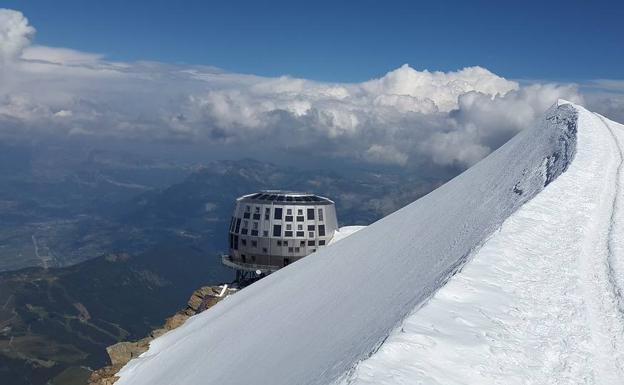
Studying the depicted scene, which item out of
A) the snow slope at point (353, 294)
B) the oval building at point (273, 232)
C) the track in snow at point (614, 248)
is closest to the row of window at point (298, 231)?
the oval building at point (273, 232)

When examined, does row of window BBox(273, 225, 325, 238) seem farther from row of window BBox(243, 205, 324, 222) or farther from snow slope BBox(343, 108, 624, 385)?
snow slope BBox(343, 108, 624, 385)

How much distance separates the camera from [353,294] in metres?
18.2

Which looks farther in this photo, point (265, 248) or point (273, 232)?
point (265, 248)

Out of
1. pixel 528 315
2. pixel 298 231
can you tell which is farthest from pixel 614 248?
pixel 298 231

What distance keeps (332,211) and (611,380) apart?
65599 mm

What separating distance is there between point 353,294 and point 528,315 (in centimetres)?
715

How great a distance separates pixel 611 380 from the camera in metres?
9.84

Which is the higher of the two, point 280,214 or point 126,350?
point 280,214

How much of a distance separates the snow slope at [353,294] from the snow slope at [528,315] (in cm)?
49

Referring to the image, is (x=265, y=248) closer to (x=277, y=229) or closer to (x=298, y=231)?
(x=277, y=229)

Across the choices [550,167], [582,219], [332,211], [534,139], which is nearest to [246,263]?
[332,211]

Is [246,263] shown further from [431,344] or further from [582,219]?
[431,344]

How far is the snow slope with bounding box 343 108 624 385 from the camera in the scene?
386 inches

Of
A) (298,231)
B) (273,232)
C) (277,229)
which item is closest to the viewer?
(273,232)
